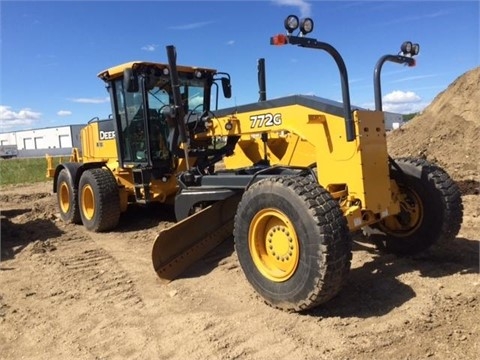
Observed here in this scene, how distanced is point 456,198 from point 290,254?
1892 millimetres

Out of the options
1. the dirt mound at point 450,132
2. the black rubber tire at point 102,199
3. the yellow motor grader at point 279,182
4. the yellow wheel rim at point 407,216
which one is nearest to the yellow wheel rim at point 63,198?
the black rubber tire at point 102,199

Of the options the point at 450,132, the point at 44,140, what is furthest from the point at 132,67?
the point at 44,140

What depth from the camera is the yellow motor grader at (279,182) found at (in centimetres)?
396

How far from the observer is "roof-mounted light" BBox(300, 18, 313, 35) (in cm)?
395

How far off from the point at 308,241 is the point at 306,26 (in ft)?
5.67

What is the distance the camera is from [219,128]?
5.80 m

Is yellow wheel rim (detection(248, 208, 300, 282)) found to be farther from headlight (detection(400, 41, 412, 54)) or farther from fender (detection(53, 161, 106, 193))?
fender (detection(53, 161, 106, 193))

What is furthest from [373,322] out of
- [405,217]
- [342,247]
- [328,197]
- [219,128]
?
[219,128]

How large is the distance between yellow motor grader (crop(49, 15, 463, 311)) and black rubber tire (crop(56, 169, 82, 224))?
1.00 m

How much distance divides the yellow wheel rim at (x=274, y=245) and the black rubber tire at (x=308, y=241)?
2.0 inches

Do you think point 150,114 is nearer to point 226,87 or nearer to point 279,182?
point 226,87

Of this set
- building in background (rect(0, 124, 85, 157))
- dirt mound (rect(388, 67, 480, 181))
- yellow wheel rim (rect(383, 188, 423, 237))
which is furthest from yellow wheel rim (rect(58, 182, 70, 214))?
building in background (rect(0, 124, 85, 157))

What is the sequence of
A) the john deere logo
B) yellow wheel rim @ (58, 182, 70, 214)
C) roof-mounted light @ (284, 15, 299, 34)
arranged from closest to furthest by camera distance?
roof-mounted light @ (284, 15, 299, 34) → the john deere logo → yellow wheel rim @ (58, 182, 70, 214)

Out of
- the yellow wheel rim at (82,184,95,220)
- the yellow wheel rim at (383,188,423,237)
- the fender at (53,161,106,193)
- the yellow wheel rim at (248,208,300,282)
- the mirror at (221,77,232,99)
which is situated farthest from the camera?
the fender at (53,161,106,193)
